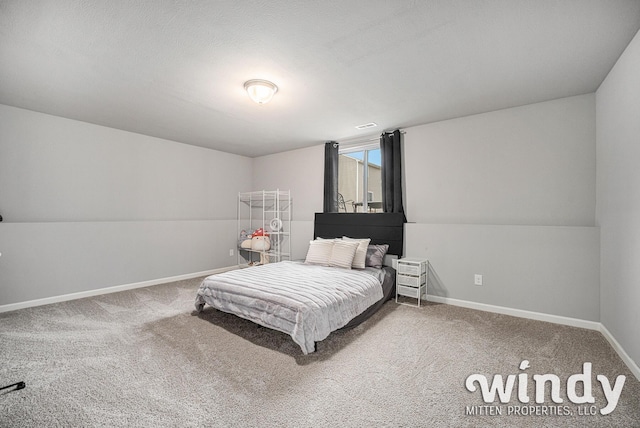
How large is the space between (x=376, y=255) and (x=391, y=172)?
129 cm

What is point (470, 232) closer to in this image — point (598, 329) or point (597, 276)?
point (597, 276)

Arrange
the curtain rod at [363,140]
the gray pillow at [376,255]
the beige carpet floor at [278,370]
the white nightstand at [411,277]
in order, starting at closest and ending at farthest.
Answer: the beige carpet floor at [278,370]
the white nightstand at [411,277]
the gray pillow at [376,255]
the curtain rod at [363,140]

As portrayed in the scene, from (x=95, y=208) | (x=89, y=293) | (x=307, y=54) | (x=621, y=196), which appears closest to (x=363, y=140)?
(x=307, y=54)

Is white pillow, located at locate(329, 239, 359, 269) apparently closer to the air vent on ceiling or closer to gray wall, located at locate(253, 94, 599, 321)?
gray wall, located at locate(253, 94, 599, 321)

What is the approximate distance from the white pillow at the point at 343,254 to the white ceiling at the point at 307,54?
1.79 m

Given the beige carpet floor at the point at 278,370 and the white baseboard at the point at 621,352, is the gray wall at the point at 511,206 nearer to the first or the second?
the white baseboard at the point at 621,352

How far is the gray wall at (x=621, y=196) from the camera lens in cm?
202

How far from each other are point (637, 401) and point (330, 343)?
206 centimetres

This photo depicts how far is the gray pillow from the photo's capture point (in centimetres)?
386

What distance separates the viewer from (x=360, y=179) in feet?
15.9

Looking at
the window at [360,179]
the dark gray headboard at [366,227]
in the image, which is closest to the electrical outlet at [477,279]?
the dark gray headboard at [366,227]

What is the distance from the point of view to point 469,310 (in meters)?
3.41

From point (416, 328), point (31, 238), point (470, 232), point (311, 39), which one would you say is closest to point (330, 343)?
point (416, 328)

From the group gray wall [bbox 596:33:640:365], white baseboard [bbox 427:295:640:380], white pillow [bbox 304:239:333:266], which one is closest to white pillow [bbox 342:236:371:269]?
white pillow [bbox 304:239:333:266]
